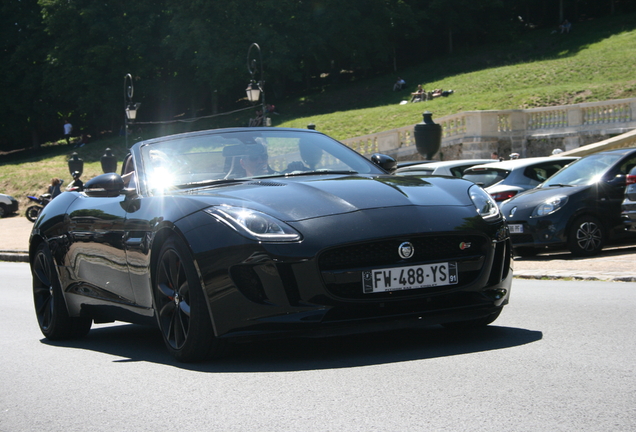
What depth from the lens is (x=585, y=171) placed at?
46.6 feet

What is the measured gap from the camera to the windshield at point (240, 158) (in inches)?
245

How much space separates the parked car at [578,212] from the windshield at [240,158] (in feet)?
24.6

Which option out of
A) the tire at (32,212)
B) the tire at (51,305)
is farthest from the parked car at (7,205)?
the tire at (51,305)

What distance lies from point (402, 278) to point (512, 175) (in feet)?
38.1

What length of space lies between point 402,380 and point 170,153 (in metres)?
2.80

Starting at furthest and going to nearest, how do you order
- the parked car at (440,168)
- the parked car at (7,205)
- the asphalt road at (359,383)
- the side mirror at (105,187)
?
the parked car at (7,205), the parked car at (440,168), the side mirror at (105,187), the asphalt road at (359,383)

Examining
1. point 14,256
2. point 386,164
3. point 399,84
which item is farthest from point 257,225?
point 399,84

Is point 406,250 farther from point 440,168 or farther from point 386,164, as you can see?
point 440,168

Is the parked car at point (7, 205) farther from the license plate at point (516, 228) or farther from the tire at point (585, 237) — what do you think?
the tire at point (585, 237)

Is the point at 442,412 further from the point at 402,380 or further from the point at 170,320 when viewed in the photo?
the point at 170,320

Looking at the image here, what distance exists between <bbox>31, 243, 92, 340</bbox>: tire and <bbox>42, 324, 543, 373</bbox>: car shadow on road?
2.54ft

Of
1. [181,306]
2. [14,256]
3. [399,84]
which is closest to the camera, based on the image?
[181,306]

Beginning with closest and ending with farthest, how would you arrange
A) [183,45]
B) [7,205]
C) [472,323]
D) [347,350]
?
[347,350], [472,323], [7,205], [183,45]

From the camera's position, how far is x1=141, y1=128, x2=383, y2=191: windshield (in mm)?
6227
